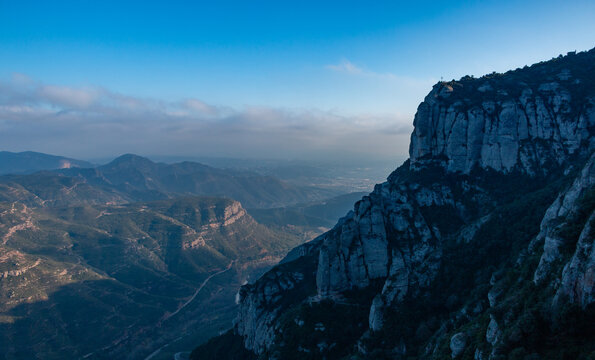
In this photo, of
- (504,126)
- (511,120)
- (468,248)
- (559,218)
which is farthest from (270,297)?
(511,120)

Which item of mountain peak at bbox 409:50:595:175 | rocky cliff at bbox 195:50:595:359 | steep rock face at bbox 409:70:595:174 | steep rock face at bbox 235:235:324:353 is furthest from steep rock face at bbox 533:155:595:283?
steep rock face at bbox 235:235:324:353

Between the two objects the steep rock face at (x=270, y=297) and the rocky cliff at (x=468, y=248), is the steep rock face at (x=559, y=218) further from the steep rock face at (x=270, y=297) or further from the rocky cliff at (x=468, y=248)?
the steep rock face at (x=270, y=297)

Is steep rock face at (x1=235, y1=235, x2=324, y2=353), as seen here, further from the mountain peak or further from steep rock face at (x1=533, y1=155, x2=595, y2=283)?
steep rock face at (x1=533, y1=155, x2=595, y2=283)

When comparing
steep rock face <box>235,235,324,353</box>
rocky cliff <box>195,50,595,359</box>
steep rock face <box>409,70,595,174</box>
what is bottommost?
steep rock face <box>235,235,324,353</box>

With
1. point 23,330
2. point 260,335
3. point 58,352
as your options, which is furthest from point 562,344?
point 23,330

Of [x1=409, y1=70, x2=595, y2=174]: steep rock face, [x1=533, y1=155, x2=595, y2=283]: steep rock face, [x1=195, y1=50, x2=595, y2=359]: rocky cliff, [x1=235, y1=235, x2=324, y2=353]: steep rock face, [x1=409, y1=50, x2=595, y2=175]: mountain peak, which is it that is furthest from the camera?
[x1=235, y1=235, x2=324, y2=353]: steep rock face

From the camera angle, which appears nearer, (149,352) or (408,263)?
(408,263)

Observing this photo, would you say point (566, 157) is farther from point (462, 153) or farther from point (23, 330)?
point (23, 330)

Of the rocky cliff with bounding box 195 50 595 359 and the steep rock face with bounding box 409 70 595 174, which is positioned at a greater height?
the steep rock face with bounding box 409 70 595 174

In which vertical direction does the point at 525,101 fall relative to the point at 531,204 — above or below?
above
